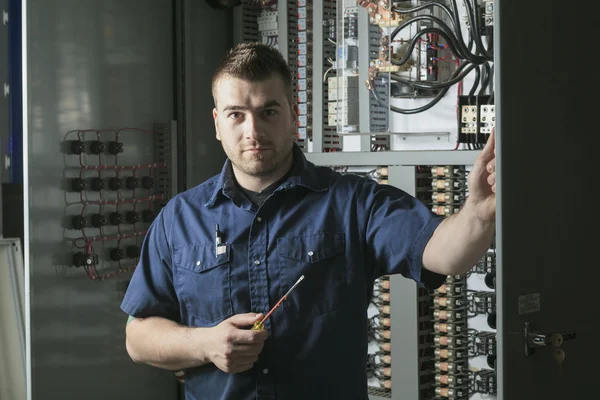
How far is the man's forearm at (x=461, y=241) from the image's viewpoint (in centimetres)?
179

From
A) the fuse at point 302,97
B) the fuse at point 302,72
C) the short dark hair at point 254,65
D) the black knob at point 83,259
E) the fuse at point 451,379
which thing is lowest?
the fuse at point 451,379

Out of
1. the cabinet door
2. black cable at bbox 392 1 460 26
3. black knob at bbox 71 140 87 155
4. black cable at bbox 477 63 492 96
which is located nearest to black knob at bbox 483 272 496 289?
black cable at bbox 477 63 492 96

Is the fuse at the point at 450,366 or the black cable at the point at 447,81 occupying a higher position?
the black cable at the point at 447,81

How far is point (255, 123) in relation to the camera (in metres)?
2.07

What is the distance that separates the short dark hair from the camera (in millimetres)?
2104

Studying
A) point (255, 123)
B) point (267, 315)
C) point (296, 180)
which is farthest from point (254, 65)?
point (267, 315)

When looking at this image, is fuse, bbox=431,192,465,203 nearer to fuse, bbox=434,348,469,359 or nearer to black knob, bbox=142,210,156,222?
fuse, bbox=434,348,469,359

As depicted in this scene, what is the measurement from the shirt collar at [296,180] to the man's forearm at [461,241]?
38cm

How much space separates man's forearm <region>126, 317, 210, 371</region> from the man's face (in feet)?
1.42

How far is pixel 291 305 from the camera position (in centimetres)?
205

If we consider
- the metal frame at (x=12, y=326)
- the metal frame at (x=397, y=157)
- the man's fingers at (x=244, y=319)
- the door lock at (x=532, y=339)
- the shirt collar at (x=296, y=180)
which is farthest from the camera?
the metal frame at (x=12, y=326)

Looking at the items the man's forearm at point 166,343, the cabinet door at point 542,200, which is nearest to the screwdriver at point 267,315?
the man's forearm at point 166,343

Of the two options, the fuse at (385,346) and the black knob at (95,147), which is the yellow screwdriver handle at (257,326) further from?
the black knob at (95,147)

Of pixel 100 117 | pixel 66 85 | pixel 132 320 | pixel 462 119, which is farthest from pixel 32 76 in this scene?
pixel 462 119
